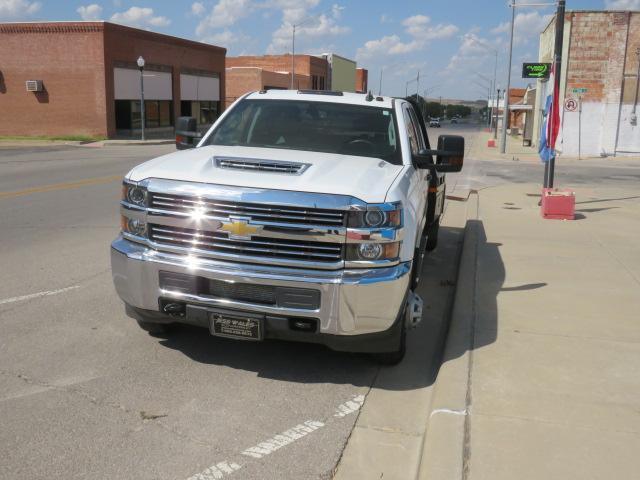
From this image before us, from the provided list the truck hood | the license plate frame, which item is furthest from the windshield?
the license plate frame

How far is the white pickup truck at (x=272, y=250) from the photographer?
4176 mm

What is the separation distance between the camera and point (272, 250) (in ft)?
13.9

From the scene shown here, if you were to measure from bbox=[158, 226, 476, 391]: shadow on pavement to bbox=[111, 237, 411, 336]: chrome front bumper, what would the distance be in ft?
1.99

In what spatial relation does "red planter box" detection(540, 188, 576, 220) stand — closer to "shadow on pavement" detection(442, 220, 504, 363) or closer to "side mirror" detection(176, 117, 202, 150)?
"shadow on pavement" detection(442, 220, 504, 363)

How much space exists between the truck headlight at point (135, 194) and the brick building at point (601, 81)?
101 feet

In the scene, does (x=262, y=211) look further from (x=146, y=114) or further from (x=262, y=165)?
(x=146, y=114)

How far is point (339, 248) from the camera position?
4203 mm

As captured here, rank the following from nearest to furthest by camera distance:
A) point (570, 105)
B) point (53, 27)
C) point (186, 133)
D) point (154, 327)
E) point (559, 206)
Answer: point (154, 327), point (186, 133), point (559, 206), point (570, 105), point (53, 27)

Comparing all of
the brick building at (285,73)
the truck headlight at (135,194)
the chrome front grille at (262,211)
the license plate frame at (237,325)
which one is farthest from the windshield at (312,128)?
the brick building at (285,73)

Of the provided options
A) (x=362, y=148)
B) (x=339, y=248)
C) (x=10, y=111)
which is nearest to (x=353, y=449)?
(x=339, y=248)

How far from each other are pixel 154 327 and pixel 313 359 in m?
1.28

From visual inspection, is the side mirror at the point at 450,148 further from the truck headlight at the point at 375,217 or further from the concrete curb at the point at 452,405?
the truck headlight at the point at 375,217

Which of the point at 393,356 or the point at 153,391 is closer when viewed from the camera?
the point at 153,391

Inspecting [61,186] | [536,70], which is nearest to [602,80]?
[536,70]
